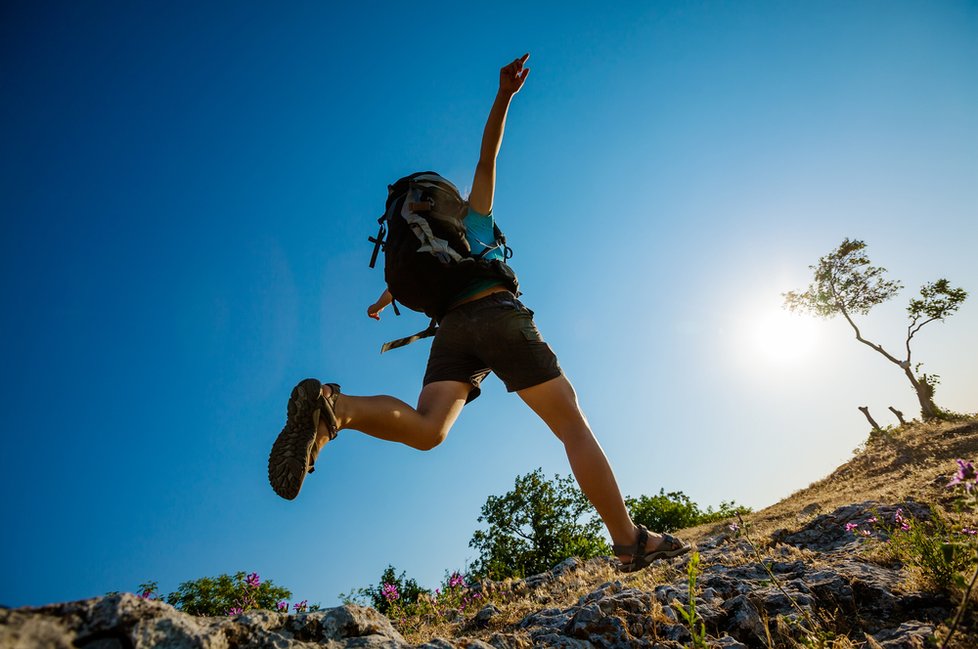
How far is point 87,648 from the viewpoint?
0.98 metres

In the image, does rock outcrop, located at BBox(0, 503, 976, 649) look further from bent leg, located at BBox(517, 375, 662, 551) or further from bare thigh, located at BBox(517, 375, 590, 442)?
bare thigh, located at BBox(517, 375, 590, 442)

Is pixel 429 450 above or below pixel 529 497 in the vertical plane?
below

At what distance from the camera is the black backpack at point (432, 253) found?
257cm

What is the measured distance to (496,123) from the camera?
9.21 feet

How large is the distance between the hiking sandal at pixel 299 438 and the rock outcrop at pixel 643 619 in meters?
0.53

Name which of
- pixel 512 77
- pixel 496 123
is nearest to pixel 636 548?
pixel 496 123

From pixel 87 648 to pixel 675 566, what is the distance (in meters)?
3.52

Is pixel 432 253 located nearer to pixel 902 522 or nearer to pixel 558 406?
pixel 558 406

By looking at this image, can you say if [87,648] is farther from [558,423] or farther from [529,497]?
[529,497]

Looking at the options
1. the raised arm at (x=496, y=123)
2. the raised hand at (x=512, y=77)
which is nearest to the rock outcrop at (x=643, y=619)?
the raised arm at (x=496, y=123)

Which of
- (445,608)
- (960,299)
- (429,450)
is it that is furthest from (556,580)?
(960,299)

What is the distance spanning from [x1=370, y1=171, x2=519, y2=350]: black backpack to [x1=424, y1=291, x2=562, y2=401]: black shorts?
5.6 inches

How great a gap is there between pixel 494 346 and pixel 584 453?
0.74 meters

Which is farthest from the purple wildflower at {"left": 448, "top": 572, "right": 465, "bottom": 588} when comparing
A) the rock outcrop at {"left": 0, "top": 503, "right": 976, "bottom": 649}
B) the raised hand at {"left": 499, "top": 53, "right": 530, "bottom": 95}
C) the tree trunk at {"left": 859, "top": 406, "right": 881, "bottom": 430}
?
the tree trunk at {"left": 859, "top": 406, "right": 881, "bottom": 430}
